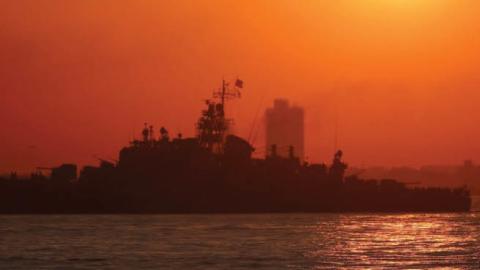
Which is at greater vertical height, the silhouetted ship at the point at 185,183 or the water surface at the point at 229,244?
the silhouetted ship at the point at 185,183

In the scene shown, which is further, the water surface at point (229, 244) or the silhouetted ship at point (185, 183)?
the silhouetted ship at point (185, 183)

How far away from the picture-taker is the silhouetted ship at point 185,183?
11306cm

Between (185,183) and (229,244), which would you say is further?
(185,183)

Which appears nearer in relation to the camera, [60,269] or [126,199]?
[60,269]

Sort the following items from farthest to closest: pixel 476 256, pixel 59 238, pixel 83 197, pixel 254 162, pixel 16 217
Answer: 1. pixel 254 162
2. pixel 83 197
3. pixel 16 217
4. pixel 59 238
5. pixel 476 256

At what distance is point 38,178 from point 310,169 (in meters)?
35.5

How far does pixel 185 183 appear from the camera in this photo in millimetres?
115812

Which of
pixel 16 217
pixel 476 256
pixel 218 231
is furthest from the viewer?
pixel 16 217

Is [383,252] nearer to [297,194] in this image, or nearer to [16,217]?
[16,217]

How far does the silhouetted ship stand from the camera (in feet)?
371

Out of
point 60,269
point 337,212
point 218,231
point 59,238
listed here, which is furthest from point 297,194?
point 60,269

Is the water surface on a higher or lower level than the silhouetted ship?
lower

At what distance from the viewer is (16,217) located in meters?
101

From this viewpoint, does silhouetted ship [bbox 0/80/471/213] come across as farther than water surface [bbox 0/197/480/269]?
Yes
